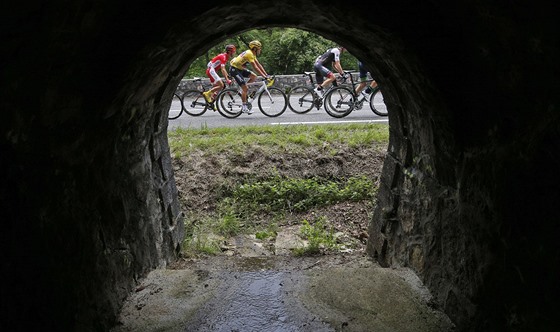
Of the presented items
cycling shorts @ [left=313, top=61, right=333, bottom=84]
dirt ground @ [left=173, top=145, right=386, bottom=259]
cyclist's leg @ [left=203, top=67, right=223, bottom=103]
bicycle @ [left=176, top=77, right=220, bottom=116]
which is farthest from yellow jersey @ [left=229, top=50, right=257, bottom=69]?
dirt ground @ [left=173, top=145, right=386, bottom=259]

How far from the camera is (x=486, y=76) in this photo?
208 centimetres

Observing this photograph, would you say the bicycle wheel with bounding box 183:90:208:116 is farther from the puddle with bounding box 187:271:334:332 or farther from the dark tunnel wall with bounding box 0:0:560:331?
the puddle with bounding box 187:271:334:332

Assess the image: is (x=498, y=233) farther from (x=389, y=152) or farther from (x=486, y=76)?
(x=389, y=152)

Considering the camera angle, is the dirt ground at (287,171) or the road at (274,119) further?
the road at (274,119)

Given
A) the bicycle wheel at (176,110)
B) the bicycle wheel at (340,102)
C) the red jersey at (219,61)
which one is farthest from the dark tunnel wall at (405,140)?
the red jersey at (219,61)

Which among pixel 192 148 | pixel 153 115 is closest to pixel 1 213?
pixel 153 115

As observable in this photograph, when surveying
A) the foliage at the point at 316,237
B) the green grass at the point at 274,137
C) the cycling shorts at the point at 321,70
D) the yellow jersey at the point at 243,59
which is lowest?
the foliage at the point at 316,237

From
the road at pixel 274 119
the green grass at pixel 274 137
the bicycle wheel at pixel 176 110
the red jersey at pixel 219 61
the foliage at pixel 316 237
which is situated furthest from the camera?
the red jersey at pixel 219 61

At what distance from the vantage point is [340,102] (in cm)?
1055

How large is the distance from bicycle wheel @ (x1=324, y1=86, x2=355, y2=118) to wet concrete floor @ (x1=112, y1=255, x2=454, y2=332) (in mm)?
7344

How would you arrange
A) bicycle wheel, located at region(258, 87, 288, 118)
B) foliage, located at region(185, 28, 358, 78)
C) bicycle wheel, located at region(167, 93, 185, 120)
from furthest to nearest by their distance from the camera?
foliage, located at region(185, 28, 358, 78), bicycle wheel, located at region(167, 93, 185, 120), bicycle wheel, located at region(258, 87, 288, 118)

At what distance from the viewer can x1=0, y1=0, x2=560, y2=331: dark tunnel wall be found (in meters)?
1.70

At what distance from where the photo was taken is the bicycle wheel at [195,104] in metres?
11.5

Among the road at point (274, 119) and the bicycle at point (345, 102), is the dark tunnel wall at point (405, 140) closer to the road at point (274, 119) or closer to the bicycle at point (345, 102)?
the road at point (274, 119)
